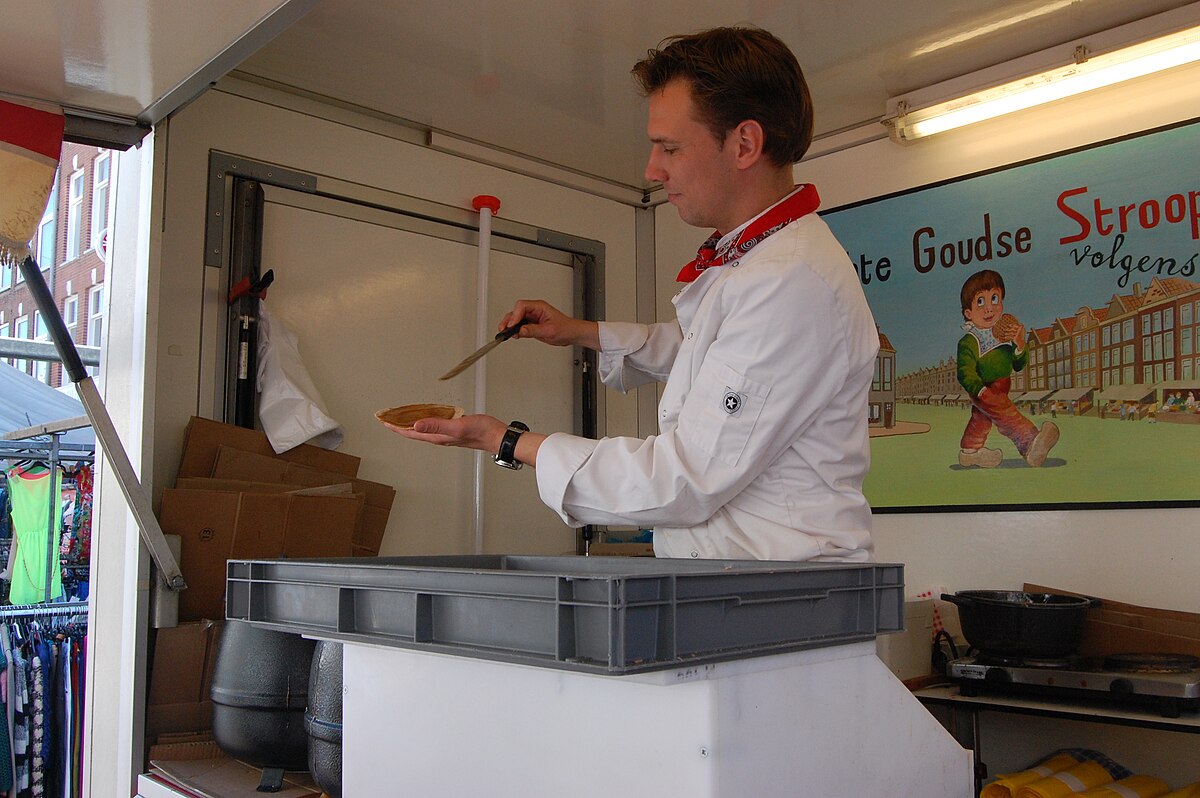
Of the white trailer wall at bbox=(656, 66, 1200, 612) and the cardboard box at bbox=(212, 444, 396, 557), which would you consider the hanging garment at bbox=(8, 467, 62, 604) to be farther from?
the white trailer wall at bbox=(656, 66, 1200, 612)

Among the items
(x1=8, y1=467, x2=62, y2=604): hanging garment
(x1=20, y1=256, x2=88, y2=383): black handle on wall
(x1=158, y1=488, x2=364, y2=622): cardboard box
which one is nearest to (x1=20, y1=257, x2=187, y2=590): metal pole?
(x1=20, y1=256, x2=88, y2=383): black handle on wall

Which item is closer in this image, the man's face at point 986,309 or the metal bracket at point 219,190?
the metal bracket at point 219,190

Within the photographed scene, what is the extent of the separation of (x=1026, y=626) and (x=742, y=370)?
1.65 m

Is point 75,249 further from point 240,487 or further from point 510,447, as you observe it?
point 510,447

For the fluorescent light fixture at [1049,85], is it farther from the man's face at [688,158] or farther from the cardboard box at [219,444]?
the cardboard box at [219,444]

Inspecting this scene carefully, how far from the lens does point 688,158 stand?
1.71 meters

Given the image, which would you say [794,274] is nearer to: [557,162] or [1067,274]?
[1067,274]

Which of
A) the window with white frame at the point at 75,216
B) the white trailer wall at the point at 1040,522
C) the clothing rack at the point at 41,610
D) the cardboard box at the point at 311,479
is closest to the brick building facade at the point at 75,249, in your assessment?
the window with white frame at the point at 75,216

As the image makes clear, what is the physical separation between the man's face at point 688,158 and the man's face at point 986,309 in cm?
172

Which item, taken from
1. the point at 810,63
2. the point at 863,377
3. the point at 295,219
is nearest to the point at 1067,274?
the point at 810,63

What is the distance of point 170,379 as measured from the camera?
106 inches

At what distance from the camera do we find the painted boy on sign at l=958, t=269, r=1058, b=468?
3.08m

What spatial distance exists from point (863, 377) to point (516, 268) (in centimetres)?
231

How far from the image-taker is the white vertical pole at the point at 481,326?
11.1ft
